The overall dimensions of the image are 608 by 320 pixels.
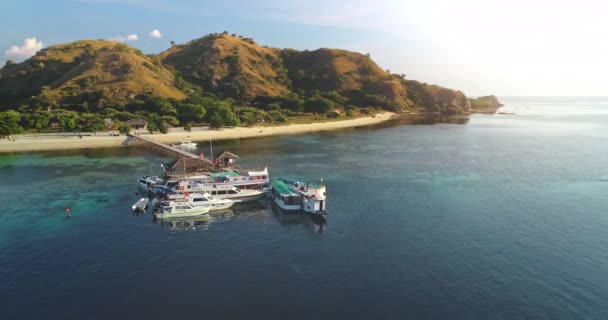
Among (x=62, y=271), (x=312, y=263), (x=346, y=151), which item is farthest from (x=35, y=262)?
(x=346, y=151)

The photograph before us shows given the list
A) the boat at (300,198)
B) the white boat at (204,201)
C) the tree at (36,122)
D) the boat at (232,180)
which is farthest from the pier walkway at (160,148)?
the boat at (300,198)

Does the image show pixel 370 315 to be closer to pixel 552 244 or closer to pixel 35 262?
pixel 552 244

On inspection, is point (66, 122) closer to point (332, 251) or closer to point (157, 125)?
point (157, 125)

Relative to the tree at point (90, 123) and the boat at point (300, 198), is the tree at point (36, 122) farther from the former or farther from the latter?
the boat at point (300, 198)

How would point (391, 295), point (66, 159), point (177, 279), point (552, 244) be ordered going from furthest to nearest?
point (66, 159) < point (552, 244) < point (177, 279) < point (391, 295)

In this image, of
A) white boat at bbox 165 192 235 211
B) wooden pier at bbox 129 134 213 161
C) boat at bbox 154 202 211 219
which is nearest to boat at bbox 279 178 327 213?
white boat at bbox 165 192 235 211

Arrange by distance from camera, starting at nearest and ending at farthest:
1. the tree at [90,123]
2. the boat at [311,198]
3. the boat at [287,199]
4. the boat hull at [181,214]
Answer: the boat hull at [181,214], the boat at [311,198], the boat at [287,199], the tree at [90,123]

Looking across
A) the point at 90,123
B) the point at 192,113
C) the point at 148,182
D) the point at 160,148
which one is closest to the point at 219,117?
the point at 192,113
